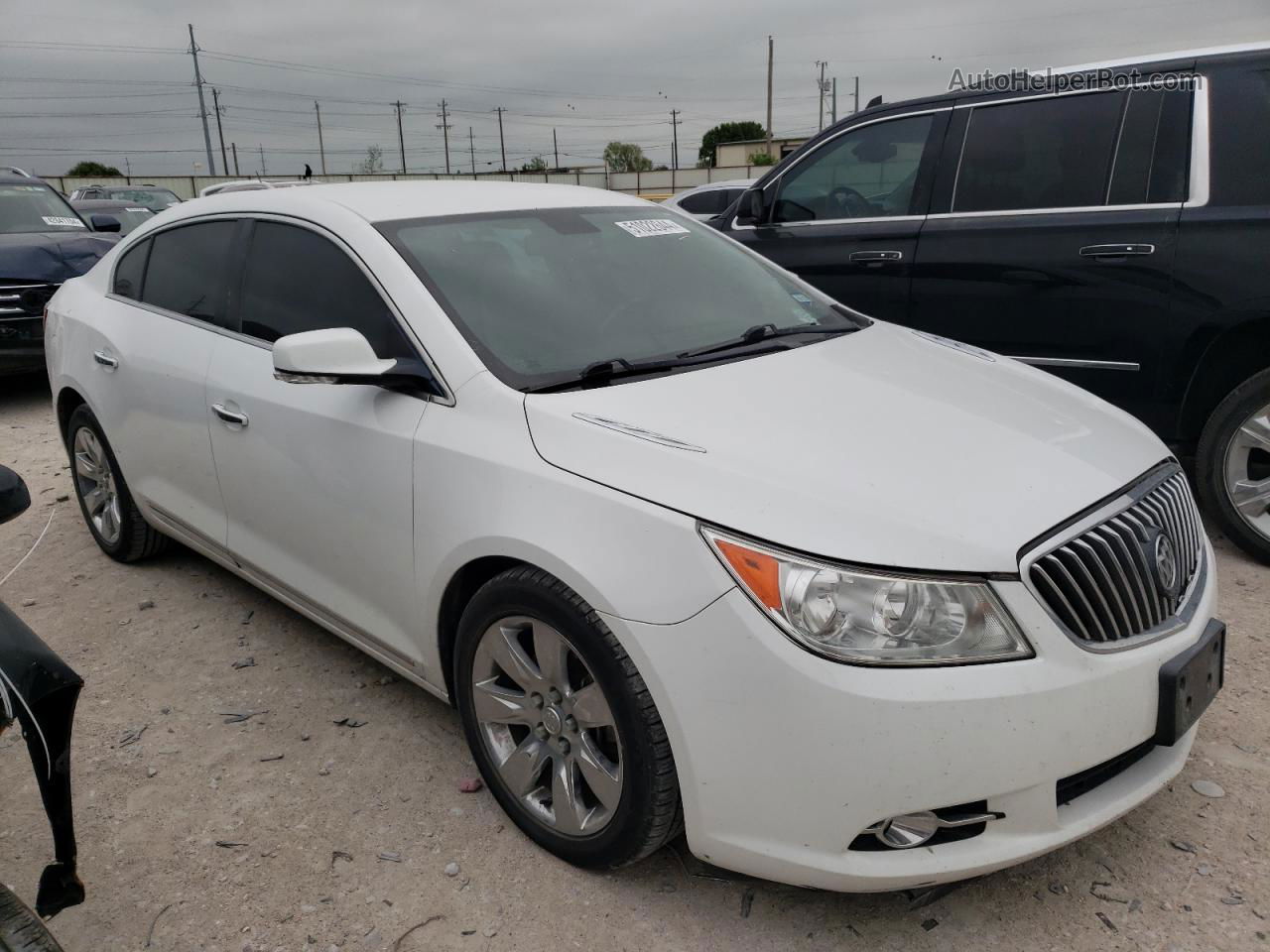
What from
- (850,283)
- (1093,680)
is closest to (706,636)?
(1093,680)

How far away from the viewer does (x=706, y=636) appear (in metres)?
1.99

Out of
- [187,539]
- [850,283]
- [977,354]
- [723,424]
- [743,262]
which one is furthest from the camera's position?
[850,283]

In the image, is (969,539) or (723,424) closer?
(969,539)

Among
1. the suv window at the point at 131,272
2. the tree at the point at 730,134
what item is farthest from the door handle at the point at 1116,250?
the tree at the point at 730,134

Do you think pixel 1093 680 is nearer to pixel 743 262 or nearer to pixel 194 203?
pixel 743 262

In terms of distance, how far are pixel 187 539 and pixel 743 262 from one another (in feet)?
7.75

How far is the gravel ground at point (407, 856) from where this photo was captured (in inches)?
89.7

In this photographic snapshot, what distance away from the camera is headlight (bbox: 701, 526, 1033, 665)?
1.94m

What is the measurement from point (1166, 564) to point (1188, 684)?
270 mm

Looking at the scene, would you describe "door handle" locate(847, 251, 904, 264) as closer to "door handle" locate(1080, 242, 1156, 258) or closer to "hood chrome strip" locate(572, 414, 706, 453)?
"door handle" locate(1080, 242, 1156, 258)

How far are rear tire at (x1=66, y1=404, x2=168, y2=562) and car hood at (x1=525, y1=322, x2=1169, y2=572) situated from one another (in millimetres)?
2646

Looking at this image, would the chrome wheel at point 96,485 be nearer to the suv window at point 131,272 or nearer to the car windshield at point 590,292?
the suv window at point 131,272

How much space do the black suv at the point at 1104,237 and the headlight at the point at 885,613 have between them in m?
2.64

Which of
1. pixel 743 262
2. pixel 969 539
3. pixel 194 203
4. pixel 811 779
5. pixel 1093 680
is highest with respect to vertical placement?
pixel 194 203
